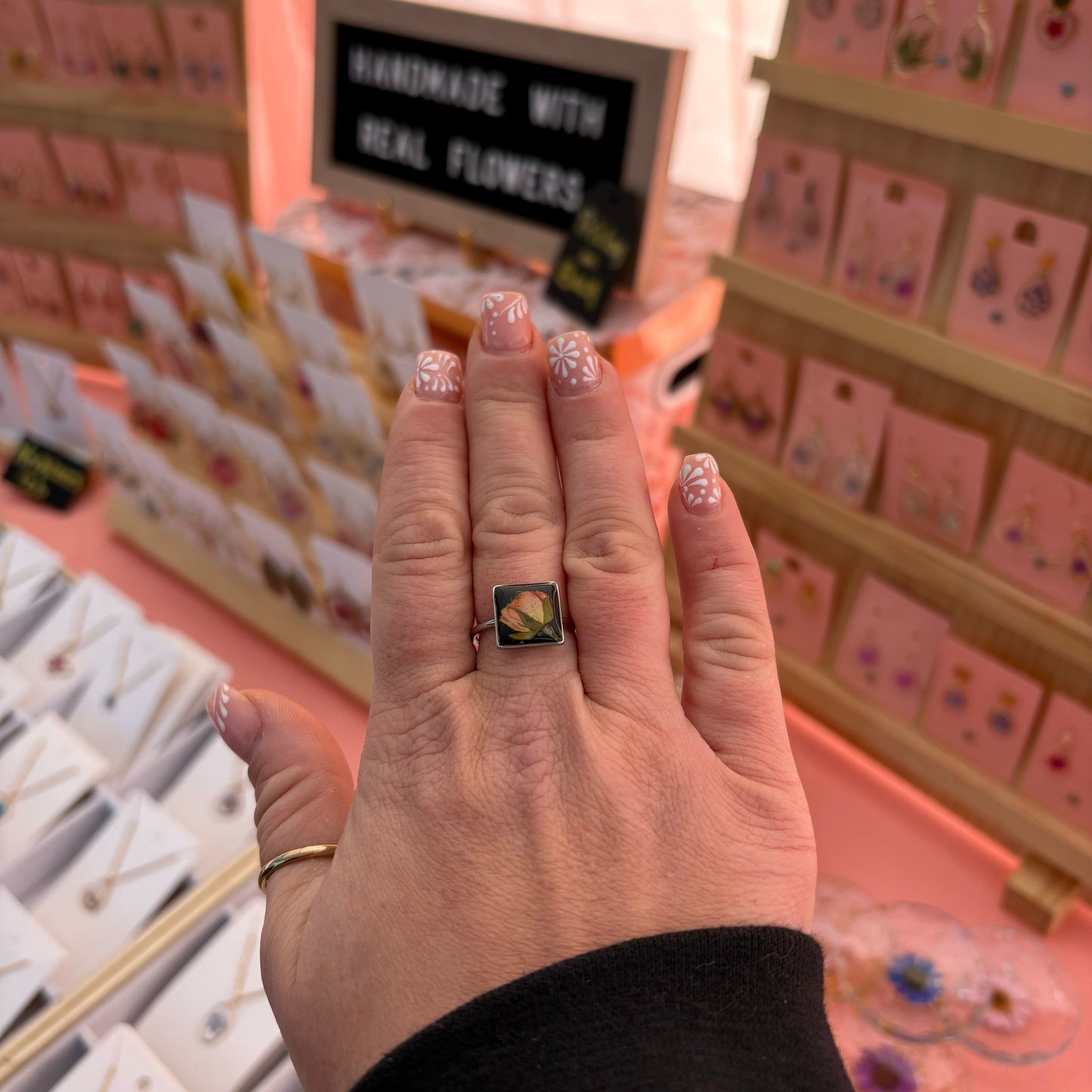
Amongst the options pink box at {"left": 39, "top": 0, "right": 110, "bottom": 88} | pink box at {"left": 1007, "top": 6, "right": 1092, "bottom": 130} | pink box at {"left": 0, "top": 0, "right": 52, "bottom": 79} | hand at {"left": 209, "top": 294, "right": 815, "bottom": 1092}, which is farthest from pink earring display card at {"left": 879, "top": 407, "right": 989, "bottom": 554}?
pink box at {"left": 0, "top": 0, "right": 52, "bottom": 79}

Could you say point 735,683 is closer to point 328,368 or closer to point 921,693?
point 921,693

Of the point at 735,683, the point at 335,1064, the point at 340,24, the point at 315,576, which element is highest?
the point at 340,24

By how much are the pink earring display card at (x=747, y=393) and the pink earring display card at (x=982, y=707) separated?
1.41ft

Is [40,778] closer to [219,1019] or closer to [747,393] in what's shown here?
[219,1019]

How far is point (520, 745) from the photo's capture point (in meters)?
0.75

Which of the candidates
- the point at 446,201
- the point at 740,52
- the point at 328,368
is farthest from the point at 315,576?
the point at 740,52

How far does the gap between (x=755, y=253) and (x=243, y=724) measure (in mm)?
1009

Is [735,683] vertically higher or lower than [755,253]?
lower

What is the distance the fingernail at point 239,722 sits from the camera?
903mm

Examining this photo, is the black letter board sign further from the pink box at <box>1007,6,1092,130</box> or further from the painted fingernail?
the painted fingernail

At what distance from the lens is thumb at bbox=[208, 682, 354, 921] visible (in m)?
0.81

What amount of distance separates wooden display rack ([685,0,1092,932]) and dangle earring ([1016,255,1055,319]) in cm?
6

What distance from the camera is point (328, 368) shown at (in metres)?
1.68

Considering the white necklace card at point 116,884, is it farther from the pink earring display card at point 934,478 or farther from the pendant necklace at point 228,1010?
the pink earring display card at point 934,478
